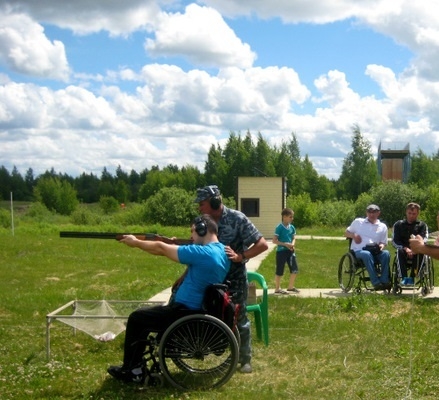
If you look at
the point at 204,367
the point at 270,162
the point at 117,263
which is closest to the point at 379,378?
the point at 204,367

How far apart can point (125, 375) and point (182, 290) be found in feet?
2.85

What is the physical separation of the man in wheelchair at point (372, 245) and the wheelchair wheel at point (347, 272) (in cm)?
16

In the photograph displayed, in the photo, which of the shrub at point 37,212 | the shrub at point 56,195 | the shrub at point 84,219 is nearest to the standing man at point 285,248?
the shrub at point 84,219

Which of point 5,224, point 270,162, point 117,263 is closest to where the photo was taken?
point 117,263

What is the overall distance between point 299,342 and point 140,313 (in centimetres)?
252

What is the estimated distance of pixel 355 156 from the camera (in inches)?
2867

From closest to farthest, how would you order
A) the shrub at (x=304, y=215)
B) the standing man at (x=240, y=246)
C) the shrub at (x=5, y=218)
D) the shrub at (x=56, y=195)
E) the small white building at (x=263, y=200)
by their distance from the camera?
1. the standing man at (x=240, y=246)
2. the small white building at (x=263, y=200)
3. the shrub at (x=5, y=218)
4. the shrub at (x=304, y=215)
5. the shrub at (x=56, y=195)

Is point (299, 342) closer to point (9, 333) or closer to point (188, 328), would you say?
point (188, 328)

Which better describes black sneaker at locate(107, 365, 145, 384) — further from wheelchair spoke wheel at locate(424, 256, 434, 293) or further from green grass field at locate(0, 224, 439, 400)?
wheelchair spoke wheel at locate(424, 256, 434, 293)

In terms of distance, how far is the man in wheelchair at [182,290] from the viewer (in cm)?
620

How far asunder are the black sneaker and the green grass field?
0.07 m

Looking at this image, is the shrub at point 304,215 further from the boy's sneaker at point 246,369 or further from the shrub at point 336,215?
the boy's sneaker at point 246,369

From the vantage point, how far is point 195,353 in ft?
20.4

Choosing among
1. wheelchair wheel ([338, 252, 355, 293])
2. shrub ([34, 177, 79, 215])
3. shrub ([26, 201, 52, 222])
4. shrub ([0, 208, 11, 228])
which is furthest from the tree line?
wheelchair wheel ([338, 252, 355, 293])
